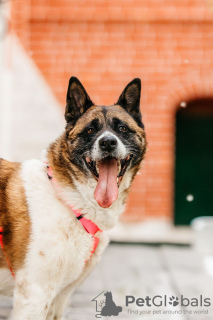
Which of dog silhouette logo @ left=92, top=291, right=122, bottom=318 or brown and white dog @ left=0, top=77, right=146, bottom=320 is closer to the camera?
brown and white dog @ left=0, top=77, right=146, bottom=320

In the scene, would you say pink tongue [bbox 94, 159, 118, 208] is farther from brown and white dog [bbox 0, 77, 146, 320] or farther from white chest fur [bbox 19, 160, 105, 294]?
white chest fur [bbox 19, 160, 105, 294]

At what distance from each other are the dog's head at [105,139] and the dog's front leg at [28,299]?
0.62 metres

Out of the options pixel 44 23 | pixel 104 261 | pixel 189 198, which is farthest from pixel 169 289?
pixel 44 23

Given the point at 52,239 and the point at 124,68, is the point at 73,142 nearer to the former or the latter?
the point at 52,239

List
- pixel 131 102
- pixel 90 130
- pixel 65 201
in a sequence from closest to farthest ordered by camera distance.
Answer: pixel 65 201, pixel 90 130, pixel 131 102

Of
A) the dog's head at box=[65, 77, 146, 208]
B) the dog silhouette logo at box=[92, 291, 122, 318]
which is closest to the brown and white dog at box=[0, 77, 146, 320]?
the dog's head at box=[65, 77, 146, 208]

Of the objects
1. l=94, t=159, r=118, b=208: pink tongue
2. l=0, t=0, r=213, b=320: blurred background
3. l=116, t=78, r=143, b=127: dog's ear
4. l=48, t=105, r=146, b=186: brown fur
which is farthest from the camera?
l=0, t=0, r=213, b=320: blurred background

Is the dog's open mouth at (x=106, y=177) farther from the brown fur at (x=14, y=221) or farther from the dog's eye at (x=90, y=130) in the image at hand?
the brown fur at (x=14, y=221)

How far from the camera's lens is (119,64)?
6.95 m

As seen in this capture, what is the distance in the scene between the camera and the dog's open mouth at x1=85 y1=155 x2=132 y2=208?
2.71 meters

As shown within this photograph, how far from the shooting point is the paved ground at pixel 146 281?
3908 millimetres

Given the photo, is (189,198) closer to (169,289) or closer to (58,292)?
(169,289)

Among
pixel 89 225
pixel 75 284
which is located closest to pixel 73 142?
pixel 89 225

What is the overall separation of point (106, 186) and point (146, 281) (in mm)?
2640
